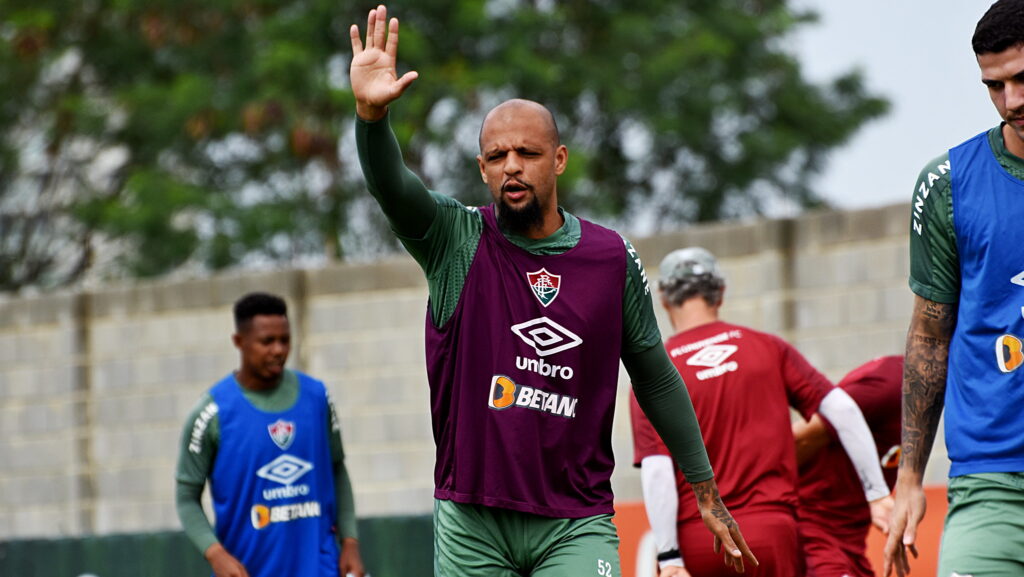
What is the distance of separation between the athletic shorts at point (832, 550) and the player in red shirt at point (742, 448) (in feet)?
0.92

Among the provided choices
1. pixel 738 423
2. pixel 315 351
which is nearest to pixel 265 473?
pixel 738 423

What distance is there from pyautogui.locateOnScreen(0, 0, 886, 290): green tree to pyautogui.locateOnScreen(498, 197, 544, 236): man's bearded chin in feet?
44.6

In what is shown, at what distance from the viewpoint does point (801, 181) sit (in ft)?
77.2

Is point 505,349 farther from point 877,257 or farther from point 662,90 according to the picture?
point 662,90

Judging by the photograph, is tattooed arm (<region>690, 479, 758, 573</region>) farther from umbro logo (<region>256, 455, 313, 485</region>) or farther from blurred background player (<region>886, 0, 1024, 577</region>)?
umbro logo (<region>256, 455, 313, 485</region>)

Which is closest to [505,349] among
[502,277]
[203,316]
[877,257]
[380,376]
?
[502,277]

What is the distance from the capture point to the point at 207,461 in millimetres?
7699

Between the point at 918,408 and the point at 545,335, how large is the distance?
1107 mm

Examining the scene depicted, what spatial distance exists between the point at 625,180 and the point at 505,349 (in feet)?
61.8

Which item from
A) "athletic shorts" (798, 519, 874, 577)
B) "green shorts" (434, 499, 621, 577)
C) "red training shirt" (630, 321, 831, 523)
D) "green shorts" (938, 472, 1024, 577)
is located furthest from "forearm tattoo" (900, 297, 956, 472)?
"athletic shorts" (798, 519, 874, 577)

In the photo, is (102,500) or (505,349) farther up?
(505,349)

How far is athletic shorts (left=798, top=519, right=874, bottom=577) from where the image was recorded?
6.80 m

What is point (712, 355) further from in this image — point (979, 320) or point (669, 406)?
point (979, 320)

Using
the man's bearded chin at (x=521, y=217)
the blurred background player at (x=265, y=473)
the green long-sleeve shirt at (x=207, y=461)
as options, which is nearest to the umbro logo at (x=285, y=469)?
the blurred background player at (x=265, y=473)
